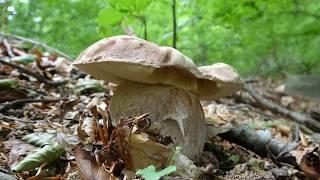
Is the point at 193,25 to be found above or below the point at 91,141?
above

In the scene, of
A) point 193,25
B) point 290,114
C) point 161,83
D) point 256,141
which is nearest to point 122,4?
point 161,83

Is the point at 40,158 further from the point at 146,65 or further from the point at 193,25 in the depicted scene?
the point at 193,25

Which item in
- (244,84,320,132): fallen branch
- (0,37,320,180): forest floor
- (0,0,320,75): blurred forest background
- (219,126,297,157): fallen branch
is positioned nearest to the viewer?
(0,37,320,180): forest floor

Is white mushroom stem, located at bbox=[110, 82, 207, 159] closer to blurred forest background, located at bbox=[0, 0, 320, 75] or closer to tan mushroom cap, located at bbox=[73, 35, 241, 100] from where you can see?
tan mushroom cap, located at bbox=[73, 35, 241, 100]

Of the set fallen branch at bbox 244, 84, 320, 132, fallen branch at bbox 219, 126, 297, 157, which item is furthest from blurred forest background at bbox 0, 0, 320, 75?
fallen branch at bbox 219, 126, 297, 157

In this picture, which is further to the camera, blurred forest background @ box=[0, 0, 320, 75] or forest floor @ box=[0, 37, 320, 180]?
blurred forest background @ box=[0, 0, 320, 75]

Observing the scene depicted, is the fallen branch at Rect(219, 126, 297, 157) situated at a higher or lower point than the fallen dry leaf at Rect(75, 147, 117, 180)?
lower

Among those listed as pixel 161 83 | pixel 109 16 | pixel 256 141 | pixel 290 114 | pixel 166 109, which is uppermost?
pixel 109 16
